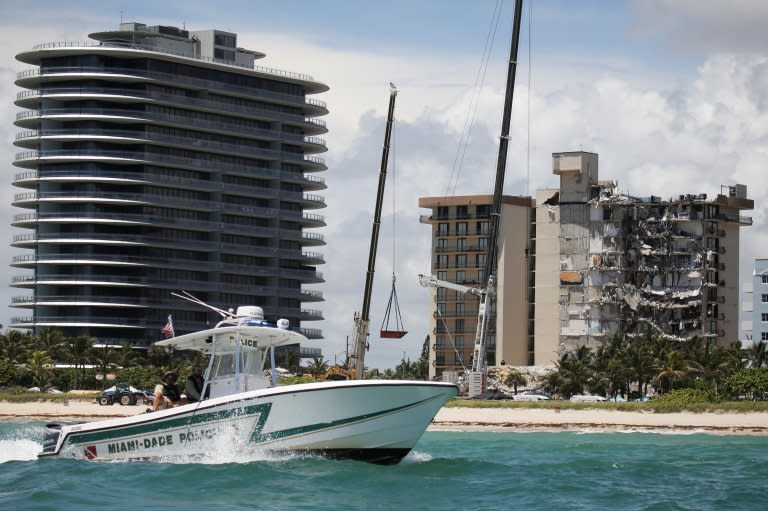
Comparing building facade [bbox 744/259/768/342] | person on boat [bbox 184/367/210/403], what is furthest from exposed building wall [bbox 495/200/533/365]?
person on boat [bbox 184/367/210/403]

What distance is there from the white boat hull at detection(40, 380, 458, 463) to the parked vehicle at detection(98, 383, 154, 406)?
186 ft

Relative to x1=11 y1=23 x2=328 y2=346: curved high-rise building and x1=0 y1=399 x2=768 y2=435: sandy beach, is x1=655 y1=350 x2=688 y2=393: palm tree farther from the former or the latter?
x1=11 y1=23 x2=328 y2=346: curved high-rise building

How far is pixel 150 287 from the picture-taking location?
152 m

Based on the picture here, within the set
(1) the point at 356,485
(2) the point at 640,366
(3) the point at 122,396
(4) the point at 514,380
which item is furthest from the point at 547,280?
(1) the point at 356,485

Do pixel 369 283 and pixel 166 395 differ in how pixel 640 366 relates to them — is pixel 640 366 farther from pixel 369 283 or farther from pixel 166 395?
pixel 166 395

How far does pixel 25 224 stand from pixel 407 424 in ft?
416

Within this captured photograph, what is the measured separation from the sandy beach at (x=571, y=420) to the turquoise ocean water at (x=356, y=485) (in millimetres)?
38008

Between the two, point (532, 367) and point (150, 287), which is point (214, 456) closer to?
point (532, 367)

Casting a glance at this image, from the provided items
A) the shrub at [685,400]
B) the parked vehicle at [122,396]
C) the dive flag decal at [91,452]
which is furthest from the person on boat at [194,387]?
the parked vehicle at [122,396]

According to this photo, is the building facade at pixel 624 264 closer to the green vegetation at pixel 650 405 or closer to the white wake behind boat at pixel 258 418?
the green vegetation at pixel 650 405

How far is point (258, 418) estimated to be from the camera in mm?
34812

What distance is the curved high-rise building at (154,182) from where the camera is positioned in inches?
5960

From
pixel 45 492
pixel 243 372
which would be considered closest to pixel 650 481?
pixel 243 372

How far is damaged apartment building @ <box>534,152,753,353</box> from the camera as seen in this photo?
456ft
